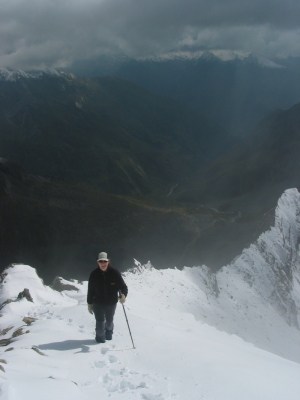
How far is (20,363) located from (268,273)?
74035 mm

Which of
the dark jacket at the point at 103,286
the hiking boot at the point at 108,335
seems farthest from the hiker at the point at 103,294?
the hiking boot at the point at 108,335

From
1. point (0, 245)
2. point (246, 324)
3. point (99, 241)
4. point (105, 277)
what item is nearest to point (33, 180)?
point (0, 245)

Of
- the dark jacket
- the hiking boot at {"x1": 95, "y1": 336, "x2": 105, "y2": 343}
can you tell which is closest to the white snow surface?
the hiking boot at {"x1": 95, "y1": 336, "x2": 105, "y2": 343}

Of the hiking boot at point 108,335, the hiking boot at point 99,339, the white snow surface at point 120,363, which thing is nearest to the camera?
the white snow surface at point 120,363

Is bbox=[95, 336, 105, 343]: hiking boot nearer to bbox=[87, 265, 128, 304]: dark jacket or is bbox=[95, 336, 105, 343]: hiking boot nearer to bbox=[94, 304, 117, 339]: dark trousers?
bbox=[94, 304, 117, 339]: dark trousers

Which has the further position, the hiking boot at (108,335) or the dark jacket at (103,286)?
the hiking boot at (108,335)

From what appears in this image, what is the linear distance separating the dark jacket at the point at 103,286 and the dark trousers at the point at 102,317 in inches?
7.3

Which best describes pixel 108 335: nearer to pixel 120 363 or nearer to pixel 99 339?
pixel 99 339

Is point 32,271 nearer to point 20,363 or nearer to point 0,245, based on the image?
point 20,363

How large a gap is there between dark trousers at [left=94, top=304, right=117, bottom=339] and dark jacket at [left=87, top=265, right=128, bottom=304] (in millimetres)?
184

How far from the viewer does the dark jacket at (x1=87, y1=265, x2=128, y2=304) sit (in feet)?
55.0

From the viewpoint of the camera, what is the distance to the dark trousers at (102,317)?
1667cm

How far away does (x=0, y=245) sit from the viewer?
95.9 meters

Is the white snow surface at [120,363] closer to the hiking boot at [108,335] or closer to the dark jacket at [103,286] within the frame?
the hiking boot at [108,335]
